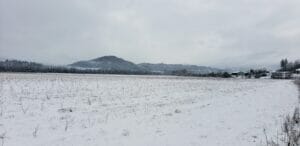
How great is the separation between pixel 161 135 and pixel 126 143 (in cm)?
142

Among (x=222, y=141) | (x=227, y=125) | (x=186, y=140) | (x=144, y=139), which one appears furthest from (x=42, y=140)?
(x=227, y=125)

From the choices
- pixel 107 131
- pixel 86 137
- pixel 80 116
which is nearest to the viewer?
pixel 86 137

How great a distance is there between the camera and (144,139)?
25.2 ft

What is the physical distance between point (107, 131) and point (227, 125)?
4.80m

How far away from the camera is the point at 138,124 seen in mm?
9953

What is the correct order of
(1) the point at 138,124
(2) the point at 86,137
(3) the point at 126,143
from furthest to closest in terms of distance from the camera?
(1) the point at 138,124 < (2) the point at 86,137 < (3) the point at 126,143

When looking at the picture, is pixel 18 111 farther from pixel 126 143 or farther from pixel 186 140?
pixel 186 140

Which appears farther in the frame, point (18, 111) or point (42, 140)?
point (18, 111)

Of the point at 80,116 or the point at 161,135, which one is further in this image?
the point at 80,116

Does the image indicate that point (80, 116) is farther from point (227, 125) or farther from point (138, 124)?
point (227, 125)

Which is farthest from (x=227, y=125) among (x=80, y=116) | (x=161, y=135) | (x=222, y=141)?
(x=80, y=116)

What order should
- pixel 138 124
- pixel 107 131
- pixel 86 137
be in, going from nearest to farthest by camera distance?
1. pixel 86 137
2. pixel 107 131
3. pixel 138 124

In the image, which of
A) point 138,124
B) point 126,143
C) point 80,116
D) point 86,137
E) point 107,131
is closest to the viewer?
point 126,143

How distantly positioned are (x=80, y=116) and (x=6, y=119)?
2.98 meters
